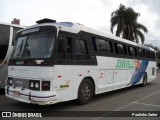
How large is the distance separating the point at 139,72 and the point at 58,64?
8.38 metres

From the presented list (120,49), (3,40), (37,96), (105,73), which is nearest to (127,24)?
(120,49)

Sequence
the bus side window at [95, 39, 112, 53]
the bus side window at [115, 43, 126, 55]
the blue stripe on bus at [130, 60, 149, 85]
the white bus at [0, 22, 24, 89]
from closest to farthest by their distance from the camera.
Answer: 1. the bus side window at [95, 39, 112, 53]
2. the white bus at [0, 22, 24, 89]
3. the bus side window at [115, 43, 126, 55]
4. the blue stripe on bus at [130, 60, 149, 85]

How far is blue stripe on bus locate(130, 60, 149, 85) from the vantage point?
13.1m

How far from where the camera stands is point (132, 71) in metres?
12.8

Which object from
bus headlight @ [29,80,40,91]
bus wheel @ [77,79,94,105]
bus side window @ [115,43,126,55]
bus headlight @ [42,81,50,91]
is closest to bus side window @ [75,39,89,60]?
bus wheel @ [77,79,94,105]

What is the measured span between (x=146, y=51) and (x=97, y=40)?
719 cm

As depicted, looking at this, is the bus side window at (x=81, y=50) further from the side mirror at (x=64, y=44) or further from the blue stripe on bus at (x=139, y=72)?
the blue stripe on bus at (x=139, y=72)

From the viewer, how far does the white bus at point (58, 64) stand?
22.1ft

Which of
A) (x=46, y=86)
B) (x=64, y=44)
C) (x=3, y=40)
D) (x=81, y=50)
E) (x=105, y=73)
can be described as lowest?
(x=46, y=86)

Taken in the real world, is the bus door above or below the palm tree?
below

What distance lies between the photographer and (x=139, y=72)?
14000 millimetres

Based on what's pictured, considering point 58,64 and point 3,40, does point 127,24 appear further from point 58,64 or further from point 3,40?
point 58,64

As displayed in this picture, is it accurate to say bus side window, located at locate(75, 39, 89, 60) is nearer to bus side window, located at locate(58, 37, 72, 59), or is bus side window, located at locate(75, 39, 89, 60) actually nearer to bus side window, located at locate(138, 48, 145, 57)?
bus side window, located at locate(58, 37, 72, 59)

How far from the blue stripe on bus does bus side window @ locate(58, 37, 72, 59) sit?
20.9ft
